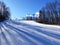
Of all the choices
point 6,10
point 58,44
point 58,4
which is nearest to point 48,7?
point 58,4

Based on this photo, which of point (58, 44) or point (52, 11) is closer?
point (58, 44)

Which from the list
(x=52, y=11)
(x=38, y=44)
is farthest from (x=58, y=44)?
(x=52, y=11)

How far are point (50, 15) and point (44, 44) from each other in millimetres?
55485

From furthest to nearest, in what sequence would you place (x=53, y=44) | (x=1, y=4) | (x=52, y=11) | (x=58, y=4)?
(x=1, y=4)
(x=52, y=11)
(x=58, y=4)
(x=53, y=44)

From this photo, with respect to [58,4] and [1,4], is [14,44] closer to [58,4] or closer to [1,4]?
[58,4]

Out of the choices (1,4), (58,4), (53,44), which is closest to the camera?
(53,44)

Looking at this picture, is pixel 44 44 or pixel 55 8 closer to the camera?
pixel 44 44

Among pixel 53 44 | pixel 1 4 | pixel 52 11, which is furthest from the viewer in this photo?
pixel 1 4

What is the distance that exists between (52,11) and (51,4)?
3.69 metres

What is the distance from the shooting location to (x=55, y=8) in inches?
2269

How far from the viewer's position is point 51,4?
56.6 meters

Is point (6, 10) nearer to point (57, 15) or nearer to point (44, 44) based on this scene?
point (57, 15)

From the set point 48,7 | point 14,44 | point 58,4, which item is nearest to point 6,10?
point 48,7

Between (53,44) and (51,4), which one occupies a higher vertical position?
(51,4)
